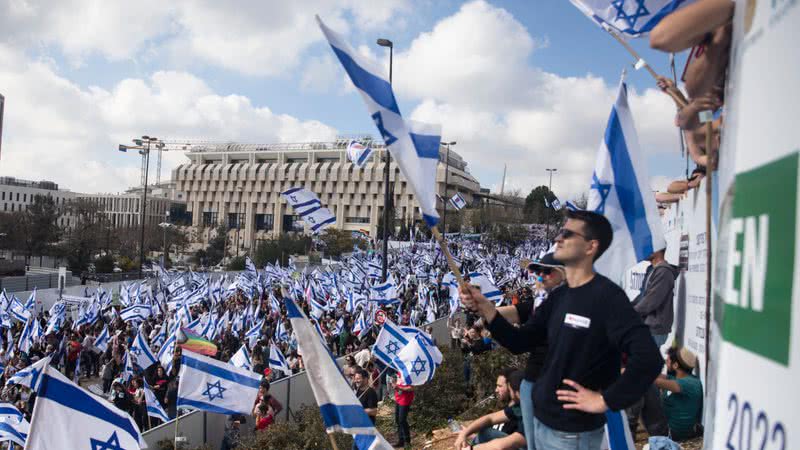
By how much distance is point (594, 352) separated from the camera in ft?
9.32

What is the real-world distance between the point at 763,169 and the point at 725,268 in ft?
0.81

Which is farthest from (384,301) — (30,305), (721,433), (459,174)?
(459,174)

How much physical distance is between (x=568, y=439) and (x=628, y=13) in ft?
7.72

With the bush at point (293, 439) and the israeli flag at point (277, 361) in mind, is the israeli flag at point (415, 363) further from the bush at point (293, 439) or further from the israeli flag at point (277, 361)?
the israeli flag at point (277, 361)

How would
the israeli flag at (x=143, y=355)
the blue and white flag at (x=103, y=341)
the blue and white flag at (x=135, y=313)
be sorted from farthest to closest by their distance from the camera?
the blue and white flag at (x=135, y=313) < the blue and white flag at (x=103, y=341) < the israeli flag at (x=143, y=355)

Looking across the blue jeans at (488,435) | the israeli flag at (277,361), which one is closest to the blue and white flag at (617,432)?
the blue jeans at (488,435)

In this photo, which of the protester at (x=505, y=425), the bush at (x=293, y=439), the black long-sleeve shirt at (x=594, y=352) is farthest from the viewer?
the bush at (x=293, y=439)

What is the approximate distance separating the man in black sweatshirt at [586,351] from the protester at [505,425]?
135cm

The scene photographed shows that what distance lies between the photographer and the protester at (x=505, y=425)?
4423 mm

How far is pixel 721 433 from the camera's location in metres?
1.41

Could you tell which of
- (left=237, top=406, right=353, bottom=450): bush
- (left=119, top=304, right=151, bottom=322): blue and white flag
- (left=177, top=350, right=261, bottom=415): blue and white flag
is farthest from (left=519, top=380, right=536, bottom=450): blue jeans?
(left=119, top=304, right=151, bottom=322): blue and white flag

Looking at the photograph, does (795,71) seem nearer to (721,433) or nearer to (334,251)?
(721,433)

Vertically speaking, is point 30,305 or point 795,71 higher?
point 795,71

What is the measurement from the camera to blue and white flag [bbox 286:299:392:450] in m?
4.64
